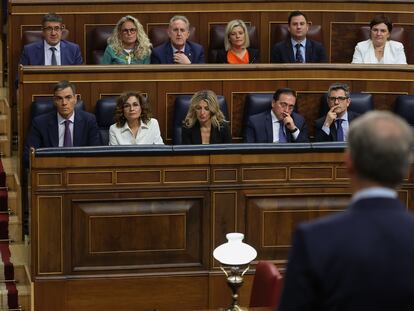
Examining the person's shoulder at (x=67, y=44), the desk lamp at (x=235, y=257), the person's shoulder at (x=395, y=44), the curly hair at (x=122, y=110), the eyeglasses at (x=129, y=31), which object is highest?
the eyeglasses at (x=129, y=31)

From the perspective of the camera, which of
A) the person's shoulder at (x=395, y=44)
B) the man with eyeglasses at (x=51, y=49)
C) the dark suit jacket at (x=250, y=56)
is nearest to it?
the man with eyeglasses at (x=51, y=49)

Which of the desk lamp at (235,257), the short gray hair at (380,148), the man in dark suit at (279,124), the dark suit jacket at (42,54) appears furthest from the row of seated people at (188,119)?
the short gray hair at (380,148)

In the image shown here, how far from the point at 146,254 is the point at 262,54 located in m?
2.27

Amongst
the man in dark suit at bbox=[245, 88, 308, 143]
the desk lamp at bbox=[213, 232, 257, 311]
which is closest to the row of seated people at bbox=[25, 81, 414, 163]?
the man in dark suit at bbox=[245, 88, 308, 143]

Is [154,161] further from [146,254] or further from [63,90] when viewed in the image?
[63,90]

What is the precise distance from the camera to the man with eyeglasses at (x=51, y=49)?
5723 mm

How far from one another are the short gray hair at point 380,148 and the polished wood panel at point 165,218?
9.02ft

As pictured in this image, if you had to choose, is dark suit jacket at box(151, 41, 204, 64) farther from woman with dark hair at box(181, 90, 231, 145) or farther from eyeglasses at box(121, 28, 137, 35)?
woman with dark hair at box(181, 90, 231, 145)

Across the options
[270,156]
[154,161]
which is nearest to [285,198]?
[270,156]

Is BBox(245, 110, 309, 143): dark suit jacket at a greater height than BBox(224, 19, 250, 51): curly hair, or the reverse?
BBox(224, 19, 250, 51): curly hair

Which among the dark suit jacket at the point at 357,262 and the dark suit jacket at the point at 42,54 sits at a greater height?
the dark suit jacket at the point at 42,54

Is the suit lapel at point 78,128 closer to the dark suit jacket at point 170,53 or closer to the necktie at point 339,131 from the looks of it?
the dark suit jacket at point 170,53

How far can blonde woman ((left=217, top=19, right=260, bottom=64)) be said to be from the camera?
588 centimetres

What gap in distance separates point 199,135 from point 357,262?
11.3 ft
